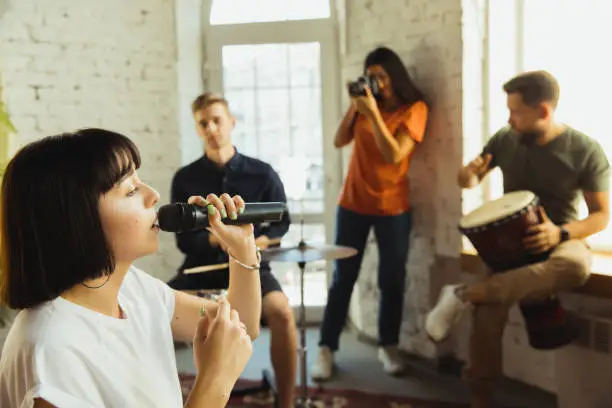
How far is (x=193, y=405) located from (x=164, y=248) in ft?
8.46

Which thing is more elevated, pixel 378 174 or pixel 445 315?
pixel 378 174

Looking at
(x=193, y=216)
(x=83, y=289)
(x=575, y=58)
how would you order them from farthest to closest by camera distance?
(x=575, y=58)
(x=193, y=216)
(x=83, y=289)

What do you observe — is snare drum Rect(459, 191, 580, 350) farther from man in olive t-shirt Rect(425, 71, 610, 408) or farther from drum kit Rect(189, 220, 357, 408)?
drum kit Rect(189, 220, 357, 408)

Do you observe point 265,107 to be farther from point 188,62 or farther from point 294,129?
point 188,62

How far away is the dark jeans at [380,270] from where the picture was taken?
2977 mm

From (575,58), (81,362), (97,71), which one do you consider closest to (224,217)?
(81,362)

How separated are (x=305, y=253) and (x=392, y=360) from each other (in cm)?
103

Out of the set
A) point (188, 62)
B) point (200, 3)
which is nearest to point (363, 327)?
point (188, 62)

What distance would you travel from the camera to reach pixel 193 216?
3.82 ft

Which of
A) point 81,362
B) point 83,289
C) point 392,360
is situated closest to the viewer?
point 81,362

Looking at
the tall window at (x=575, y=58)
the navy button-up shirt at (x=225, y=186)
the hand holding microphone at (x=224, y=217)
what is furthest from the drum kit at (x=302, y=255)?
the tall window at (x=575, y=58)

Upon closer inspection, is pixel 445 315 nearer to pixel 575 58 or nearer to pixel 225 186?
pixel 225 186

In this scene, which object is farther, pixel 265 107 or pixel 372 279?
pixel 265 107

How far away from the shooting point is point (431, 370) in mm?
3084
